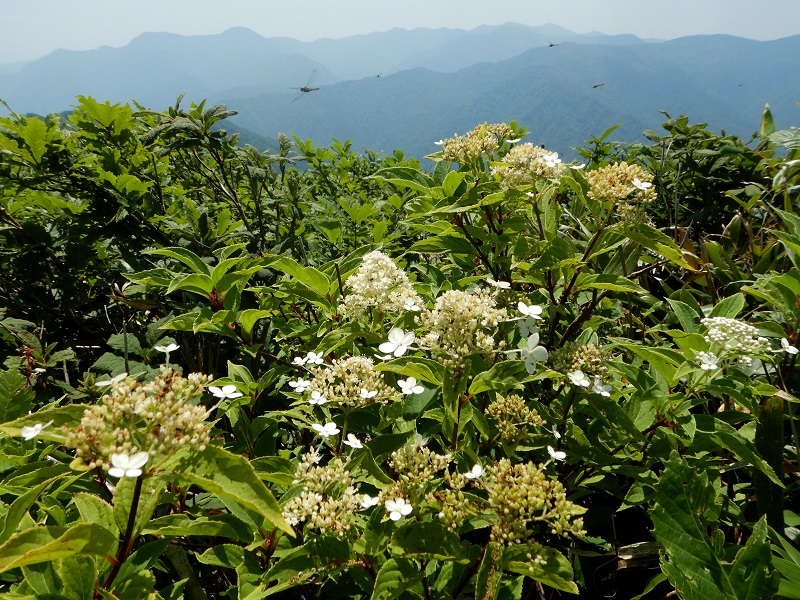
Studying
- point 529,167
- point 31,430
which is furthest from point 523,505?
point 529,167

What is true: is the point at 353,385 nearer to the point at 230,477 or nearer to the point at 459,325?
the point at 459,325

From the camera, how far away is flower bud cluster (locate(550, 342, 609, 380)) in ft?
5.19

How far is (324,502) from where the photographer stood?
121cm

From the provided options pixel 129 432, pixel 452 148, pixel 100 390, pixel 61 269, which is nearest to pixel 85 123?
pixel 61 269

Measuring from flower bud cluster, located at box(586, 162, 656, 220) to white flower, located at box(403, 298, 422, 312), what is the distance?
778 mm

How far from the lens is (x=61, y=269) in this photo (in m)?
2.98

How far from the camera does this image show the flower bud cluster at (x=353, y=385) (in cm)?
145

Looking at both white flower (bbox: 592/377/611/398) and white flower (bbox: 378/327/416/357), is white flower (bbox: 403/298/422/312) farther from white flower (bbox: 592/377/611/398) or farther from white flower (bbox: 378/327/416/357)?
white flower (bbox: 592/377/611/398)

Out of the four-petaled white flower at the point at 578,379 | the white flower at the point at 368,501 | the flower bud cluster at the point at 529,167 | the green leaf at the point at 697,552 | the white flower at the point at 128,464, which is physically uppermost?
the flower bud cluster at the point at 529,167

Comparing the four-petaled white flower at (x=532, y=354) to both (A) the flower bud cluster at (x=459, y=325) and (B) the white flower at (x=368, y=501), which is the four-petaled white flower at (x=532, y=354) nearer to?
(A) the flower bud cluster at (x=459, y=325)

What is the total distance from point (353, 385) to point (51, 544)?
0.83 meters

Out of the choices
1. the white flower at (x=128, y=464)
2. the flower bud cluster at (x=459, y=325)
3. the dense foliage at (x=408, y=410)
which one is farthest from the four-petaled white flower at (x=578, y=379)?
the white flower at (x=128, y=464)

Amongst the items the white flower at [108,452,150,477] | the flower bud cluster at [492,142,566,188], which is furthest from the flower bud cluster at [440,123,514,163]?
the white flower at [108,452,150,477]

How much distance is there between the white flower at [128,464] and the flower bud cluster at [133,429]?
31mm
